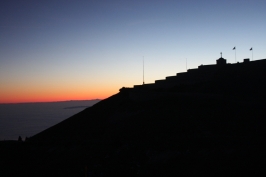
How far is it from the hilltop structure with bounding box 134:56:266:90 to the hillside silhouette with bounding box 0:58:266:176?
9 centimetres

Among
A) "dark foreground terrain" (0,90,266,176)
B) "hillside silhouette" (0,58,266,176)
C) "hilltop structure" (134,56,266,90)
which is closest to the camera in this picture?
"dark foreground terrain" (0,90,266,176)

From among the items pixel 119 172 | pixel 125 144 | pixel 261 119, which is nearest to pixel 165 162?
pixel 119 172

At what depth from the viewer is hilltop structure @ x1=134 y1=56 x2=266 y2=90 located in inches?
969

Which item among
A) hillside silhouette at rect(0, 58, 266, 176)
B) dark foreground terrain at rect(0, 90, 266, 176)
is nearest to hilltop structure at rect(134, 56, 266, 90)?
hillside silhouette at rect(0, 58, 266, 176)

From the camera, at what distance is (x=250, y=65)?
24875 millimetres

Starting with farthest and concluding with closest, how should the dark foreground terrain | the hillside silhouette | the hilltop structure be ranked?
the hilltop structure
the hillside silhouette
the dark foreground terrain

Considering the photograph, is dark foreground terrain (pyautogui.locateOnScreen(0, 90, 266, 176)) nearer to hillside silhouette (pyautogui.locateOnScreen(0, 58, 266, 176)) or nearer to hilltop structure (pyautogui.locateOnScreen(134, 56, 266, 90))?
hillside silhouette (pyautogui.locateOnScreen(0, 58, 266, 176))

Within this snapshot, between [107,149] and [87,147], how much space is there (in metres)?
1.87

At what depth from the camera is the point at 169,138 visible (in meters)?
13.8

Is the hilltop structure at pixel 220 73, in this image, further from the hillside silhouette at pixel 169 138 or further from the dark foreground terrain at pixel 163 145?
the dark foreground terrain at pixel 163 145

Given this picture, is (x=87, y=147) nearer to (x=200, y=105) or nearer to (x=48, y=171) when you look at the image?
(x=48, y=171)

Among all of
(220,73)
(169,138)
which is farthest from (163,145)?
(220,73)

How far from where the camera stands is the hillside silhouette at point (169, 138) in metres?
10.8

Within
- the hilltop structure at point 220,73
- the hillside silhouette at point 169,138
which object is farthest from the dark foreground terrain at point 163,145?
the hilltop structure at point 220,73
